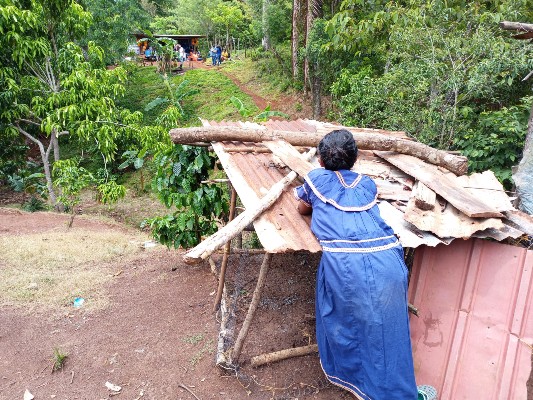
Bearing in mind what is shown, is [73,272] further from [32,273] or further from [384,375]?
[384,375]

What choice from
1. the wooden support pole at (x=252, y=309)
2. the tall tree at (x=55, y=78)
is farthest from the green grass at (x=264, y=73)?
the wooden support pole at (x=252, y=309)

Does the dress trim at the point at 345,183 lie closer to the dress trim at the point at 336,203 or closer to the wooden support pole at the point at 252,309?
the dress trim at the point at 336,203

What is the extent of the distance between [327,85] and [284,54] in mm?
7613

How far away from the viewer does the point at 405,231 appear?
2680 mm

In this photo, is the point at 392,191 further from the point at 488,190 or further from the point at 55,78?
the point at 55,78

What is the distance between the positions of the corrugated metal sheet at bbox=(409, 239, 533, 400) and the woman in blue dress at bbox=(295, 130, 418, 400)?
1.83 ft

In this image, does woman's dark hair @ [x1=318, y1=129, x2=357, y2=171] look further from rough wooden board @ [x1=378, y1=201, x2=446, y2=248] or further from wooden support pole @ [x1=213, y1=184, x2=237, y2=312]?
wooden support pole @ [x1=213, y1=184, x2=237, y2=312]

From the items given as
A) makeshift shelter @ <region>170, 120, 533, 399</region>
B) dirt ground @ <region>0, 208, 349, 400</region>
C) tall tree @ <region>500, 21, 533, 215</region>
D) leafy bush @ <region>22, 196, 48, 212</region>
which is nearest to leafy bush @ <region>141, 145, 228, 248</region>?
dirt ground @ <region>0, 208, 349, 400</region>

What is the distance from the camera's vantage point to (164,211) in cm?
1281

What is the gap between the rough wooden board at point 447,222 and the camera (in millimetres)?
2576

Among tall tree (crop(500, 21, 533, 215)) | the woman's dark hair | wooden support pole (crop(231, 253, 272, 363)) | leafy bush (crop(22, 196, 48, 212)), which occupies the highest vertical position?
the woman's dark hair

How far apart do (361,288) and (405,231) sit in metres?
0.55

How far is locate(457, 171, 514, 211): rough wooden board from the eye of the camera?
2989mm

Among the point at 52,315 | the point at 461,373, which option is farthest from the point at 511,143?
the point at 52,315
